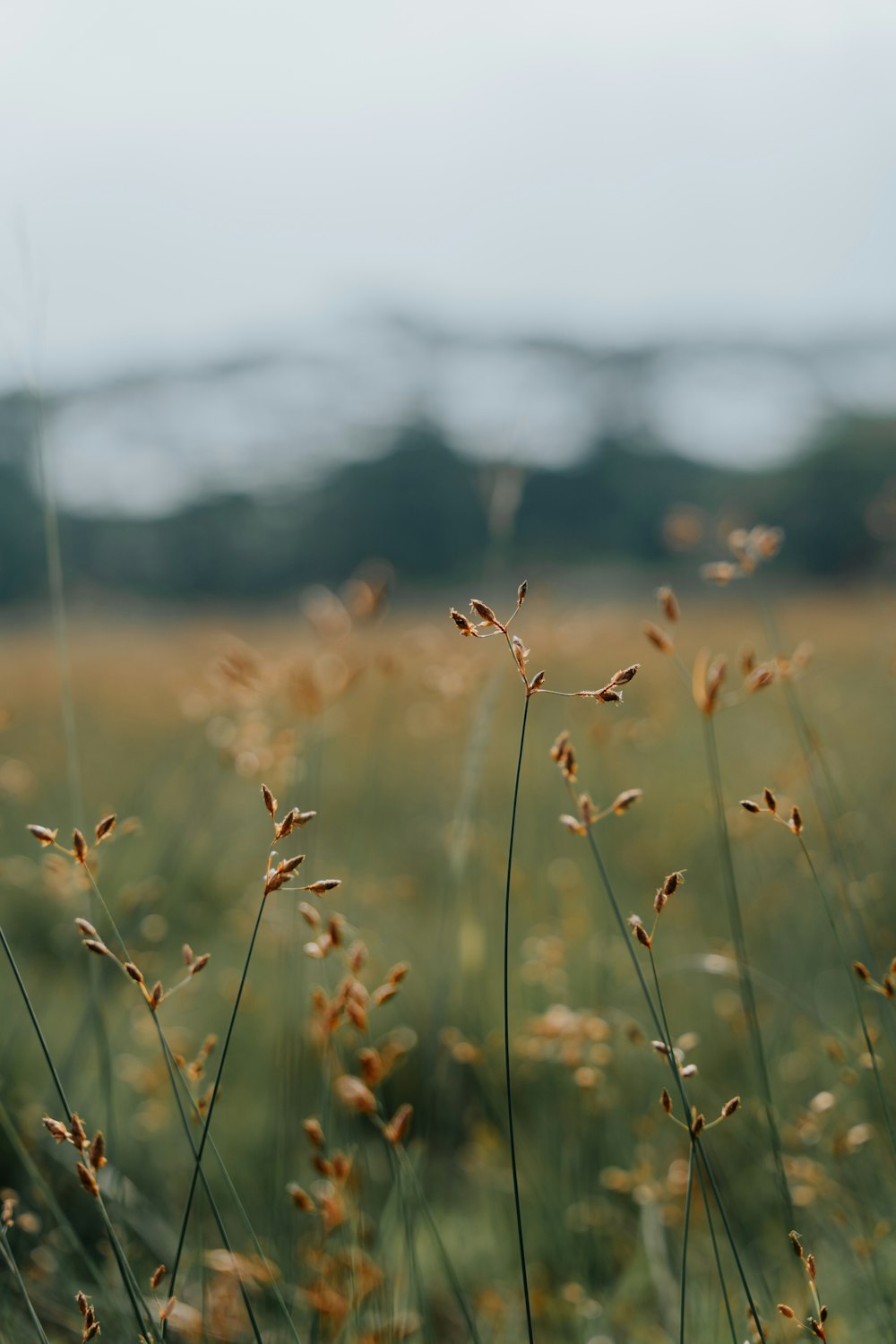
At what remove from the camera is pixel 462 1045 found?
55.7 inches

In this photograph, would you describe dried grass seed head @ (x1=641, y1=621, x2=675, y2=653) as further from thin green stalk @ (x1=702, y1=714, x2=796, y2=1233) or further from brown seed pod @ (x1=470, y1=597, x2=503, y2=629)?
brown seed pod @ (x1=470, y1=597, x2=503, y2=629)

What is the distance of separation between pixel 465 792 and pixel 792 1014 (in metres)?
0.96

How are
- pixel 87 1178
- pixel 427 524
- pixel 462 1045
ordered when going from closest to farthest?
pixel 87 1178
pixel 462 1045
pixel 427 524

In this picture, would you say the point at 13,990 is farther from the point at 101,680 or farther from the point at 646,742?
the point at 101,680

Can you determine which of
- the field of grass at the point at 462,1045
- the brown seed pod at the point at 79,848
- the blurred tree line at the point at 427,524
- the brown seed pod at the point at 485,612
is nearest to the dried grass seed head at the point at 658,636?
the field of grass at the point at 462,1045

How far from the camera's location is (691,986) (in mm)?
2465

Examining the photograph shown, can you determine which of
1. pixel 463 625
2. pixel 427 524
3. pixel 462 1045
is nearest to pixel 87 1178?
pixel 463 625

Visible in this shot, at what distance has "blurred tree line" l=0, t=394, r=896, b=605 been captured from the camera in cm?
1263

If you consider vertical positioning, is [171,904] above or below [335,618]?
below

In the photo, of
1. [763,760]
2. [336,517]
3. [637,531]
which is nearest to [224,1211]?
[763,760]

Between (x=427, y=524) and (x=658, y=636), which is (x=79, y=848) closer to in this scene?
→ (x=658, y=636)

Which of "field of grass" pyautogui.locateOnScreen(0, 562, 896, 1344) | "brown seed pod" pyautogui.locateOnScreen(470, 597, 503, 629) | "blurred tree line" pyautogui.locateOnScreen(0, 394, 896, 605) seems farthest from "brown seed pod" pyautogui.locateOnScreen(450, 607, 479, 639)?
"blurred tree line" pyautogui.locateOnScreen(0, 394, 896, 605)

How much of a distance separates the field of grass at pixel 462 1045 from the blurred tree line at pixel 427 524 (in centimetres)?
881

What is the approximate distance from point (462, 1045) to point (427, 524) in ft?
47.2
